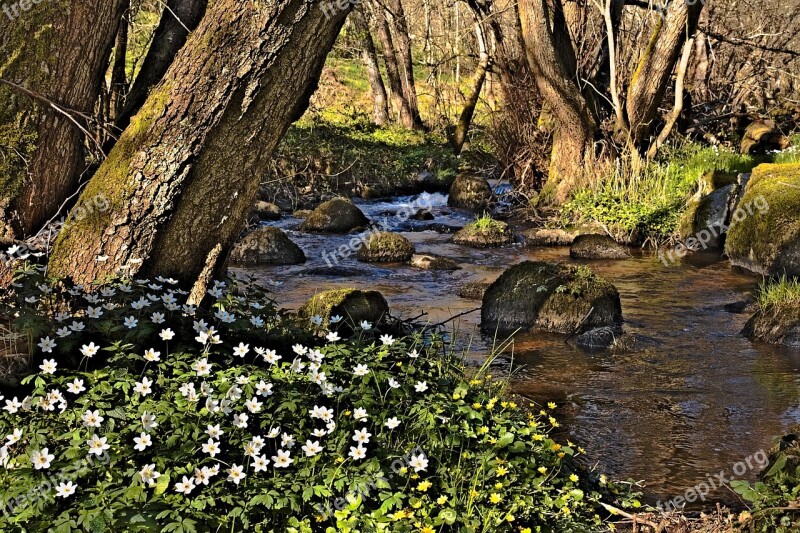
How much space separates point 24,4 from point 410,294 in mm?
6291

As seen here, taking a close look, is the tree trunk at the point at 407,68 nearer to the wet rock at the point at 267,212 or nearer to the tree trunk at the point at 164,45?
the wet rock at the point at 267,212

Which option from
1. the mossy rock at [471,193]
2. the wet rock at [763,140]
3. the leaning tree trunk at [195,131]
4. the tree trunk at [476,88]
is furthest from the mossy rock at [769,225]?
the leaning tree trunk at [195,131]

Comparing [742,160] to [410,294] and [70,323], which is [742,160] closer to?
[410,294]

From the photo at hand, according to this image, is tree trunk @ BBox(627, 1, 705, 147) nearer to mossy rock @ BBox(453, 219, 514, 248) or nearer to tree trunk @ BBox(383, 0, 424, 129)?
mossy rock @ BBox(453, 219, 514, 248)

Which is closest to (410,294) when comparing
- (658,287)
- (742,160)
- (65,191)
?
(658,287)

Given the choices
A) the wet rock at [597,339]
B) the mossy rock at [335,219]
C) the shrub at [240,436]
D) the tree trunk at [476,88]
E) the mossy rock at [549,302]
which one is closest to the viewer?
the shrub at [240,436]

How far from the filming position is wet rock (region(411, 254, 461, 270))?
12.1 metres

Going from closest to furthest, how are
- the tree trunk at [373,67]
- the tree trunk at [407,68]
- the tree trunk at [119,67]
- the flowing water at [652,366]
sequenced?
1. the flowing water at [652,366]
2. the tree trunk at [119,67]
3. the tree trunk at [407,68]
4. the tree trunk at [373,67]

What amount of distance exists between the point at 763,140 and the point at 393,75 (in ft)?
34.4

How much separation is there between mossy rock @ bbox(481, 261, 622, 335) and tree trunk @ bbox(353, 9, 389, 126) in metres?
15.7

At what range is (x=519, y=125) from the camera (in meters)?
16.2

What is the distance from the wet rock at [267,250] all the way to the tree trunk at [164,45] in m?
6.92

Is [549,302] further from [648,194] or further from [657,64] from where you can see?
[657,64]

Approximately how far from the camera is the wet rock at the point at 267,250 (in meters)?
12.5
